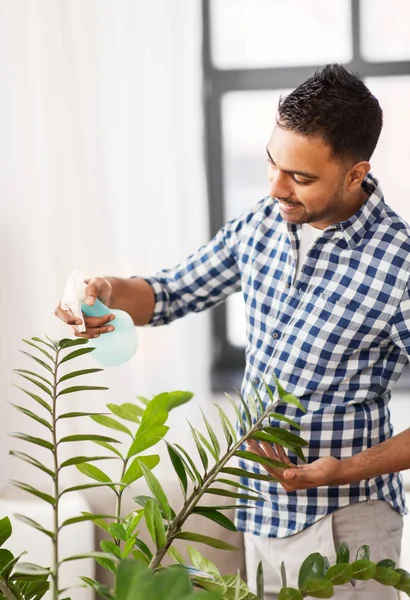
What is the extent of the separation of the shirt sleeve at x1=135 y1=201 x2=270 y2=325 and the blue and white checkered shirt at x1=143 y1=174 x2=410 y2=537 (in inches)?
3.9

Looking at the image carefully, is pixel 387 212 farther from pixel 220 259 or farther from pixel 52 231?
pixel 52 231

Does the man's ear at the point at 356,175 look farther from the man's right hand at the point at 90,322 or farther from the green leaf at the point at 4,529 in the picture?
the green leaf at the point at 4,529

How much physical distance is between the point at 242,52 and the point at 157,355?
0.98 meters

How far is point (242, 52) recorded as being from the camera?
7.59 ft

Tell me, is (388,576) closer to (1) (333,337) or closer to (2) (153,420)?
(2) (153,420)

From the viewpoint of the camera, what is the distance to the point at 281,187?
1.25 m

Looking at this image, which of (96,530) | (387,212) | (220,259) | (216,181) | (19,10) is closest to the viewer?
(387,212)

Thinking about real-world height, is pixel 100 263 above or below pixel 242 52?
below

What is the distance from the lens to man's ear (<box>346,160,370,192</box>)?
4.16 ft

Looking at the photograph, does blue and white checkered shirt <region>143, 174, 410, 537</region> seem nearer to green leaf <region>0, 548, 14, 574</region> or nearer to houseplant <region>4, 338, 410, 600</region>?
houseplant <region>4, 338, 410, 600</region>

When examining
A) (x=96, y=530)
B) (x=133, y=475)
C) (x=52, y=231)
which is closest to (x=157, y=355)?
(x=52, y=231)

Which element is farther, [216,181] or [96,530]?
[216,181]

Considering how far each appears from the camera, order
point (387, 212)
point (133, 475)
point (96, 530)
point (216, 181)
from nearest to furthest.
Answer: point (133, 475), point (387, 212), point (96, 530), point (216, 181)

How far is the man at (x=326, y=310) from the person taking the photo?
1.24 meters
